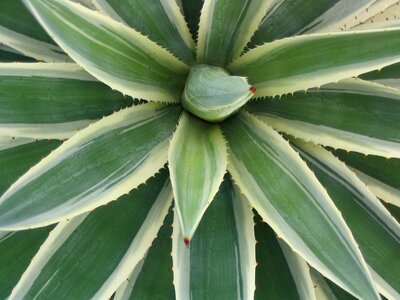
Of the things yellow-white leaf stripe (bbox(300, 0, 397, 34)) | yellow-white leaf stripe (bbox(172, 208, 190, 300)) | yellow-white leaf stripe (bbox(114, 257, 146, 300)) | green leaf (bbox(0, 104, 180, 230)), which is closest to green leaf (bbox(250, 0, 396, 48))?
yellow-white leaf stripe (bbox(300, 0, 397, 34))

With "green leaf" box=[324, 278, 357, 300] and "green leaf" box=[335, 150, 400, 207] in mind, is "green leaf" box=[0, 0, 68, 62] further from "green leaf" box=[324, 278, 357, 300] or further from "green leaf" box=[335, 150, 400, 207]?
"green leaf" box=[324, 278, 357, 300]

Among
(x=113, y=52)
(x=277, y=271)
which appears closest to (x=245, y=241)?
(x=277, y=271)

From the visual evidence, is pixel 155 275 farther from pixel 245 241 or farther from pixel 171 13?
pixel 171 13

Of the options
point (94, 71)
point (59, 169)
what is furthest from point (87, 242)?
point (94, 71)

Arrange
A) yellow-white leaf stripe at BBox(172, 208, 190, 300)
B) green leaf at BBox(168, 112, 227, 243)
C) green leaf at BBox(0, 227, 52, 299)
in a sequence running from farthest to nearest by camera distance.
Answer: green leaf at BBox(0, 227, 52, 299), yellow-white leaf stripe at BBox(172, 208, 190, 300), green leaf at BBox(168, 112, 227, 243)

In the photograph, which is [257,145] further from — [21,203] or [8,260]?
[8,260]

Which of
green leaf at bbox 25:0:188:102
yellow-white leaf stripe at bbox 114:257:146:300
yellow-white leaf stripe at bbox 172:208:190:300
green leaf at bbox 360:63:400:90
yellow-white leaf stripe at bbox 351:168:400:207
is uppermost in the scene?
green leaf at bbox 360:63:400:90
